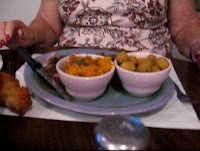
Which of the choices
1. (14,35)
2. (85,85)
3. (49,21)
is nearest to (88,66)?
(85,85)

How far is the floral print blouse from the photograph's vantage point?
3.04 feet

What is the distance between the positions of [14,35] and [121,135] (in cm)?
65

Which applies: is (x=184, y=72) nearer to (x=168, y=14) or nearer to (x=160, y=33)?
(x=160, y=33)

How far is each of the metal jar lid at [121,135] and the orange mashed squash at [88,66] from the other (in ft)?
0.68

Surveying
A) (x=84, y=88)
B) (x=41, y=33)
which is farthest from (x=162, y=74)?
(x=41, y=33)

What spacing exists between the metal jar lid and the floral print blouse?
0.66 m

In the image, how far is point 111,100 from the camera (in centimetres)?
55

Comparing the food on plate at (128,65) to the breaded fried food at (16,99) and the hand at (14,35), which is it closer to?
the breaded fried food at (16,99)

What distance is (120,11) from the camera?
36.5 inches

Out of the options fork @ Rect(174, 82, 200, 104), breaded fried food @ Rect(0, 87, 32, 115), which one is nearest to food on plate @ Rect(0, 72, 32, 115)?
breaded fried food @ Rect(0, 87, 32, 115)

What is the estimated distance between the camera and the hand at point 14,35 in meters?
0.70

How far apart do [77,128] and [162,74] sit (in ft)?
0.74

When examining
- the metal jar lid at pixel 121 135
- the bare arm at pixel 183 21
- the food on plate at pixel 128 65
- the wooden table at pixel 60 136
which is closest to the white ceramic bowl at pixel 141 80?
the food on plate at pixel 128 65

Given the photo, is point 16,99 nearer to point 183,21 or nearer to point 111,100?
point 111,100
